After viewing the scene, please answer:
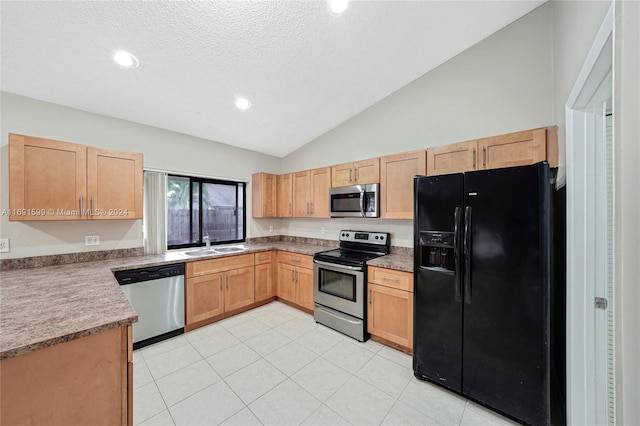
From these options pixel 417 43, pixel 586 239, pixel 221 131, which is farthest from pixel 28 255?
pixel 586 239

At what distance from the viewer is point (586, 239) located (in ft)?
4.54

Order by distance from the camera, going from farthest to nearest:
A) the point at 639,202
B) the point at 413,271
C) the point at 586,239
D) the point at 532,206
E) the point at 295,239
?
the point at 295,239 < the point at 413,271 < the point at 532,206 < the point at 586,239 < the point at 639,202

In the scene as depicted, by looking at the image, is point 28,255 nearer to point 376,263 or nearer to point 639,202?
point 376,263

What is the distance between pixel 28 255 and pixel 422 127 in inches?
169

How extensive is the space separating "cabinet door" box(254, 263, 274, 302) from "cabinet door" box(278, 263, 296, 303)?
0.15 meters

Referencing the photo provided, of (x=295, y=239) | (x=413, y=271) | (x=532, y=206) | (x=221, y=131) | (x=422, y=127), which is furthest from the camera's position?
(x=295, y=239)

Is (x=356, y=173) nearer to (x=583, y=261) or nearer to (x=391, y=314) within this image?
(x=391, y=314)

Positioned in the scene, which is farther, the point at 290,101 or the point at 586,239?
the point at 290,101

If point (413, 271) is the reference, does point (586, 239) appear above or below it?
above

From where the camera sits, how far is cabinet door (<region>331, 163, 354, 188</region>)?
3254 mm

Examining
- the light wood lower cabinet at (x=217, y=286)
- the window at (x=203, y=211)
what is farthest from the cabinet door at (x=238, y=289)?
the window at (x=203, y=211)

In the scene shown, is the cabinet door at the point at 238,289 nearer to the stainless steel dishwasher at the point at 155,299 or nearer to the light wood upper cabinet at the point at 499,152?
the stainless steel dishwasher at the point at 155,299

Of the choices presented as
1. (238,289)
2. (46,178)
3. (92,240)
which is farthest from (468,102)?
(92,240)

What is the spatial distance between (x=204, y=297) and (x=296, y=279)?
3.96 feet
